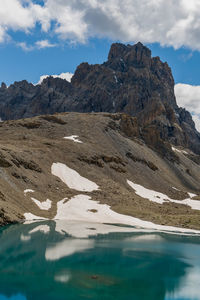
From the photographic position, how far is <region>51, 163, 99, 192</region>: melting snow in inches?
2916

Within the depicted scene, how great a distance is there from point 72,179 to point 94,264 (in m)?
47.6

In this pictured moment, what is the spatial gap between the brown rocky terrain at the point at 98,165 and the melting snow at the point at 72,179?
191cm

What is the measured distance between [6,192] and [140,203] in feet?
106

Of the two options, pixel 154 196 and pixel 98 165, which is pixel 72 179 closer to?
pixel 98 165

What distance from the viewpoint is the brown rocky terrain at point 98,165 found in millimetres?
60125

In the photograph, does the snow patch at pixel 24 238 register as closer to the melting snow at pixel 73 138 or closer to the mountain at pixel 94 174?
the mountain at pixel 94 174

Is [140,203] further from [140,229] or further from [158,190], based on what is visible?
[158,190]

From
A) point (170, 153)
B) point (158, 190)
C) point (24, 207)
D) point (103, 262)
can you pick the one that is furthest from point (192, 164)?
point (103, 262)

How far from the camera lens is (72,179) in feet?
254

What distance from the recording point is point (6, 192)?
54.7 metres

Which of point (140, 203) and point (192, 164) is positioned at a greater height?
point (192, 164)

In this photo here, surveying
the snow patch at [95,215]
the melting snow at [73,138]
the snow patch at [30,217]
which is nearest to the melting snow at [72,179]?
the snow patch at [95,215]

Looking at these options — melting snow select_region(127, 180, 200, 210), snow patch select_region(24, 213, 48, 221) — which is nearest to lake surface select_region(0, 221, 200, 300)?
snow patch select_region(24, 213, 48, 221)

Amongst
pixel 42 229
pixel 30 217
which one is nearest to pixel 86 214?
pixel 30 217
